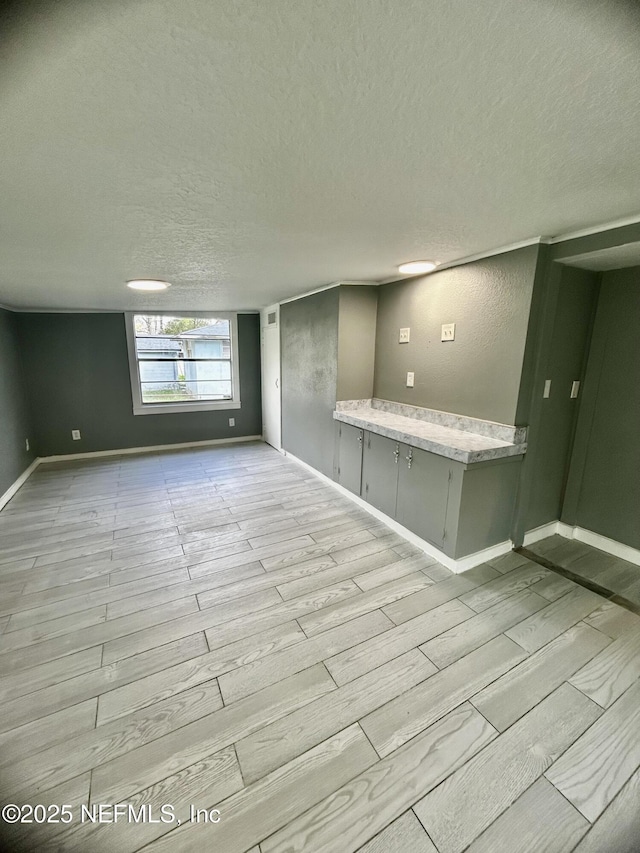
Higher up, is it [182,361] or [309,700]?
[182,361]

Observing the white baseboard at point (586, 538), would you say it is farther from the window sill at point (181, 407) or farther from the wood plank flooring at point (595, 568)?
the window sill at point (181, 407)

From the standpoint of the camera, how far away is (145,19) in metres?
0.67

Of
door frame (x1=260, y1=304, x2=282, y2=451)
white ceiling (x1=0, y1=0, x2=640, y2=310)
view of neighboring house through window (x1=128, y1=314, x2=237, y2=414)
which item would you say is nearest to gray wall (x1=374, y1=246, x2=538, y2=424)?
white ceiling (x1=0, y1=0, x2=640, y2=310)

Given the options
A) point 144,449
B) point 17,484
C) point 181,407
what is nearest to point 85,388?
point 144,449

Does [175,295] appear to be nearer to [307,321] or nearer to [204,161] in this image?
[307,321]

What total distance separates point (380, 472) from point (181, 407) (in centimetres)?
364

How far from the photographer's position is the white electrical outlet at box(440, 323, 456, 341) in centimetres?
272

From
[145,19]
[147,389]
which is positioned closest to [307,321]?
[147,389]

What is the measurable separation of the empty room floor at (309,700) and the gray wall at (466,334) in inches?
49.0

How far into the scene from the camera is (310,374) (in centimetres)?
404

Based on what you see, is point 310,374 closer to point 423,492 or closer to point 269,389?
point 269,389

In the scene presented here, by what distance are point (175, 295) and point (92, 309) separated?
167 cm

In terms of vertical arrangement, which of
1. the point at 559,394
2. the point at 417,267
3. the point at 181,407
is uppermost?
the point at 417,267

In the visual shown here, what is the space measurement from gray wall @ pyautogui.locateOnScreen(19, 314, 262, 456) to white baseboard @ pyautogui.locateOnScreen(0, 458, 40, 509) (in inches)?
13.0
